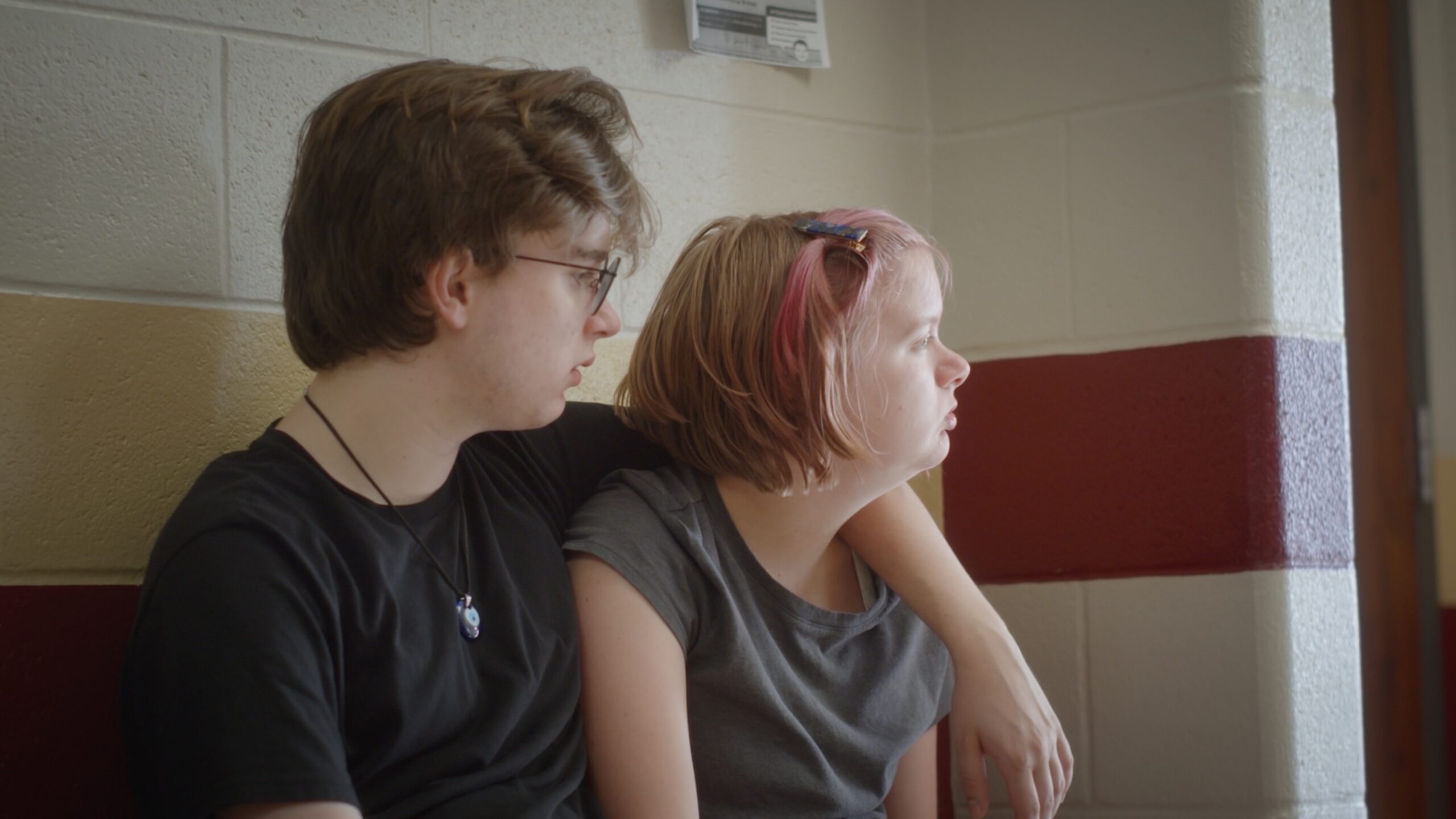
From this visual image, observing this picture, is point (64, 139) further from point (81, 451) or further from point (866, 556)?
point (866, 556)

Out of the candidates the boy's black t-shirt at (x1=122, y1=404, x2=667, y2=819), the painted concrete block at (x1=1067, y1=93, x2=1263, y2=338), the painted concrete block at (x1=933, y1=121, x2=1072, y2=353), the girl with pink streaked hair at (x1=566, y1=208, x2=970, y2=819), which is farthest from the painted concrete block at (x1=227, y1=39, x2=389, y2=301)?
the painted concrete block at (x1=1067, y1=93, x2=1263, y2=338)

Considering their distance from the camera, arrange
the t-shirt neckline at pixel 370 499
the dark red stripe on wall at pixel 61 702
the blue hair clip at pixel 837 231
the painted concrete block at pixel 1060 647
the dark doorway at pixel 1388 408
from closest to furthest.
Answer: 1. the t-shirt neckline at pixel 370 499
2. the dark red stripe on wall at pixel 61 702
3. the blue hair clip at pixel 837 231
4. the painted concrete block at pixel 1060 647
5. the dark doorway at pixel 1388 408

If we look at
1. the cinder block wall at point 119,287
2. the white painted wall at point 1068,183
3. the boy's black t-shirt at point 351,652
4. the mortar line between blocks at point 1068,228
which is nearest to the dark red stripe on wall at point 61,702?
the cinder block wall at point 119,287

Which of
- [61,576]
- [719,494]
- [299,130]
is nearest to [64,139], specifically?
[299,130]

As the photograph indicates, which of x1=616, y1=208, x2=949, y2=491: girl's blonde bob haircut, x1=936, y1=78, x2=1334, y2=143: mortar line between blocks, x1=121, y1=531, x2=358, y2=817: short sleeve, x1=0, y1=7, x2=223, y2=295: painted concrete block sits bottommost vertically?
x1=121, y1=531, x2=358, y2=817: short sleeve

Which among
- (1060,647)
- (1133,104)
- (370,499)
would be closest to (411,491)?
(370,499)

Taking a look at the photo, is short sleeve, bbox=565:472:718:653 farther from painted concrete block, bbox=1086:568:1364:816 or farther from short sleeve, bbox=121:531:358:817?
painted concrete block, bbox=1086:568:1364:816

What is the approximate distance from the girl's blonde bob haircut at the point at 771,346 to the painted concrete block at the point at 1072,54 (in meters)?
0.56

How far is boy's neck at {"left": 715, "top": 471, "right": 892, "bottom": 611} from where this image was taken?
1306 mm

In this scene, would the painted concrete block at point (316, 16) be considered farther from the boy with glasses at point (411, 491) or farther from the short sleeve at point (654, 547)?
the short sleeve at point (654, 547)

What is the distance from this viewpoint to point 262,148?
131 cm

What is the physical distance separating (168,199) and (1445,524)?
2.38 m

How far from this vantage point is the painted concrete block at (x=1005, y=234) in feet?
5.68

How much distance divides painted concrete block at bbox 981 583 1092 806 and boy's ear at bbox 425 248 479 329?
983 mm
